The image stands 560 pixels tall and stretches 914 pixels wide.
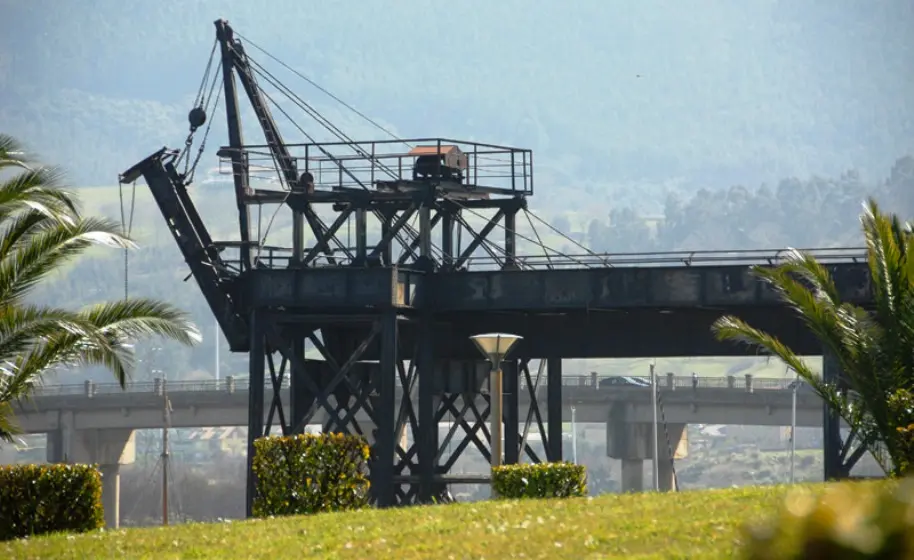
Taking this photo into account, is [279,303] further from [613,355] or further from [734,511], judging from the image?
[734,511]

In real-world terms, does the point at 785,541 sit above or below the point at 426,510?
above

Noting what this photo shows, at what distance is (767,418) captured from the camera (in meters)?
106

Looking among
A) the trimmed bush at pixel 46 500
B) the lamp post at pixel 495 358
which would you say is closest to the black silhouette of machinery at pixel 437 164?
the lamp post at pixel 495 358

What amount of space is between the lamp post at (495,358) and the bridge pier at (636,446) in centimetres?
8241

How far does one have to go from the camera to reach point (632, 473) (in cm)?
11275

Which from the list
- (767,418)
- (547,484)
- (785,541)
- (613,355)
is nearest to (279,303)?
(613,355)

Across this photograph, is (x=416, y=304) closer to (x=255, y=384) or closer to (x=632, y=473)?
(x=255, y=384)

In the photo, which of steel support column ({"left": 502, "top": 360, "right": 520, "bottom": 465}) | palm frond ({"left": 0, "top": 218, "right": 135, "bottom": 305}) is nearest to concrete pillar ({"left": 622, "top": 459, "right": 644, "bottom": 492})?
steel support column ({"left": 502, "top": 360, "right": 520, "bottom": 465})

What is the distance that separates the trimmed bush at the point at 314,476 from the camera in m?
28.2

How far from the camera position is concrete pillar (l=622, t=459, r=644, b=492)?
111 meters

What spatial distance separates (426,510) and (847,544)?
17342mm

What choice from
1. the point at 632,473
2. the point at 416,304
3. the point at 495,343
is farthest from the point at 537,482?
the point at 632,473

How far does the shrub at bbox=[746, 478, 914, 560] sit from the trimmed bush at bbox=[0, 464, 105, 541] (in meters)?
18.9

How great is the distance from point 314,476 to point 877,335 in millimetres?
10630
